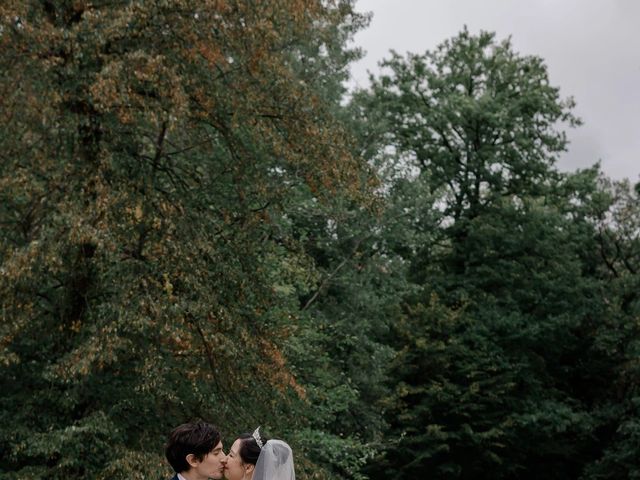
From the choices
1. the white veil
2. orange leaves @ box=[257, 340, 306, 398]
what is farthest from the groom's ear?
→ orange leaves @ box=[257, 340, 306, 398]

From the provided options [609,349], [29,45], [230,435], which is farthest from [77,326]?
[609,349]

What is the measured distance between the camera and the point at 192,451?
488 cm

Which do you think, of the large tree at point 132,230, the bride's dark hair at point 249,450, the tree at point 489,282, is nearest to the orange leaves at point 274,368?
the large tree at point 132,230

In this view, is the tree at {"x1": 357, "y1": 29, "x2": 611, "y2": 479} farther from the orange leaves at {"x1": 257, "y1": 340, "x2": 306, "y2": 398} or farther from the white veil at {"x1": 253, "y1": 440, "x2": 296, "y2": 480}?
the white veil at {"x1": 253, "y1": 440, "x2": 296, "y2": 480}

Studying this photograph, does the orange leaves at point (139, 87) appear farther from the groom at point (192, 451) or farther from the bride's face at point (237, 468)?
the groom at point (192, 451)

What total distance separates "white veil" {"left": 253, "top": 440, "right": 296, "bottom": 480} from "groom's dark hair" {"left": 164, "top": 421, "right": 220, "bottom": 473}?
1246 mm

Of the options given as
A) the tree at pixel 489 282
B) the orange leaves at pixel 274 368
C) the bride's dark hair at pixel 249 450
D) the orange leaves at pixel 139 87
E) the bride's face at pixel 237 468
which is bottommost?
the bride's face at pixel 237 468

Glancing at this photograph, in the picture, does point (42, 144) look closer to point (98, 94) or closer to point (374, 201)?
point (98, 94)

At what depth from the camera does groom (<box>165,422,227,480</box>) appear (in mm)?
4879

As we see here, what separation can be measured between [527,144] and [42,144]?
70.3ft

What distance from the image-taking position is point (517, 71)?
32.4 meters

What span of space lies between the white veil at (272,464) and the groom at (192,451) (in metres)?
1.21

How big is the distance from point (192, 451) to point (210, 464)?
5.2 inches

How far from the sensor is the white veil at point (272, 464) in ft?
20.0
